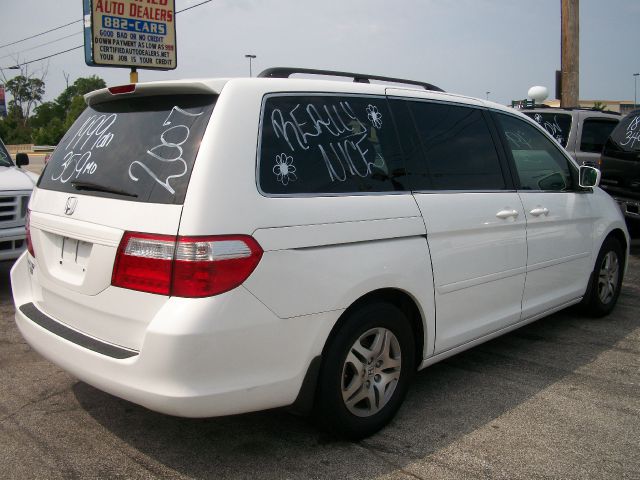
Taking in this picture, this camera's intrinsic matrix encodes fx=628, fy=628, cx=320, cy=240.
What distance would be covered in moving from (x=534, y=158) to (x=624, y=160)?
15.1 feet

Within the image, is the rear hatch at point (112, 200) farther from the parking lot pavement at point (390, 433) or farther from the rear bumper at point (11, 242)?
the rear bumper at point (11, 242)

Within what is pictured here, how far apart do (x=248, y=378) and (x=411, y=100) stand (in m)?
1.93

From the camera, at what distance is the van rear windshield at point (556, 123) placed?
9320 millimetres

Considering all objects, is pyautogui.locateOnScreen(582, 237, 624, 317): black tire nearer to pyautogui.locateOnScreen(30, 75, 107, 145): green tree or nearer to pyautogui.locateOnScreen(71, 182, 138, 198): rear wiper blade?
pyautogui.locateOnScreen(71, 182, 138, 198): rear wiper blade

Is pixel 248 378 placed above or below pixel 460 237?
below

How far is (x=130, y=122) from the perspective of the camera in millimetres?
3109

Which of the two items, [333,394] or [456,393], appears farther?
[456,393]

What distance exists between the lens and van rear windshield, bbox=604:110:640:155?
8359mm

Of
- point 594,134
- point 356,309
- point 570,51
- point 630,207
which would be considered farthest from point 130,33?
point 356,309

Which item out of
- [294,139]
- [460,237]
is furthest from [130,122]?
[460,237]

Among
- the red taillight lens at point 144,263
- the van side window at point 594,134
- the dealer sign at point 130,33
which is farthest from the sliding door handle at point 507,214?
the dealer sign at point 130,33

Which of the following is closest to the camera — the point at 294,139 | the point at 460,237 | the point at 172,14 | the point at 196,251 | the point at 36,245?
the point at 196,251

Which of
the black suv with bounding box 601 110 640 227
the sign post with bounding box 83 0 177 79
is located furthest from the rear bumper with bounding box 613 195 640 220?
the sign post with bounding box 83 0 177 79

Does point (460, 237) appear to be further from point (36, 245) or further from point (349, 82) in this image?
point (36, 245)
